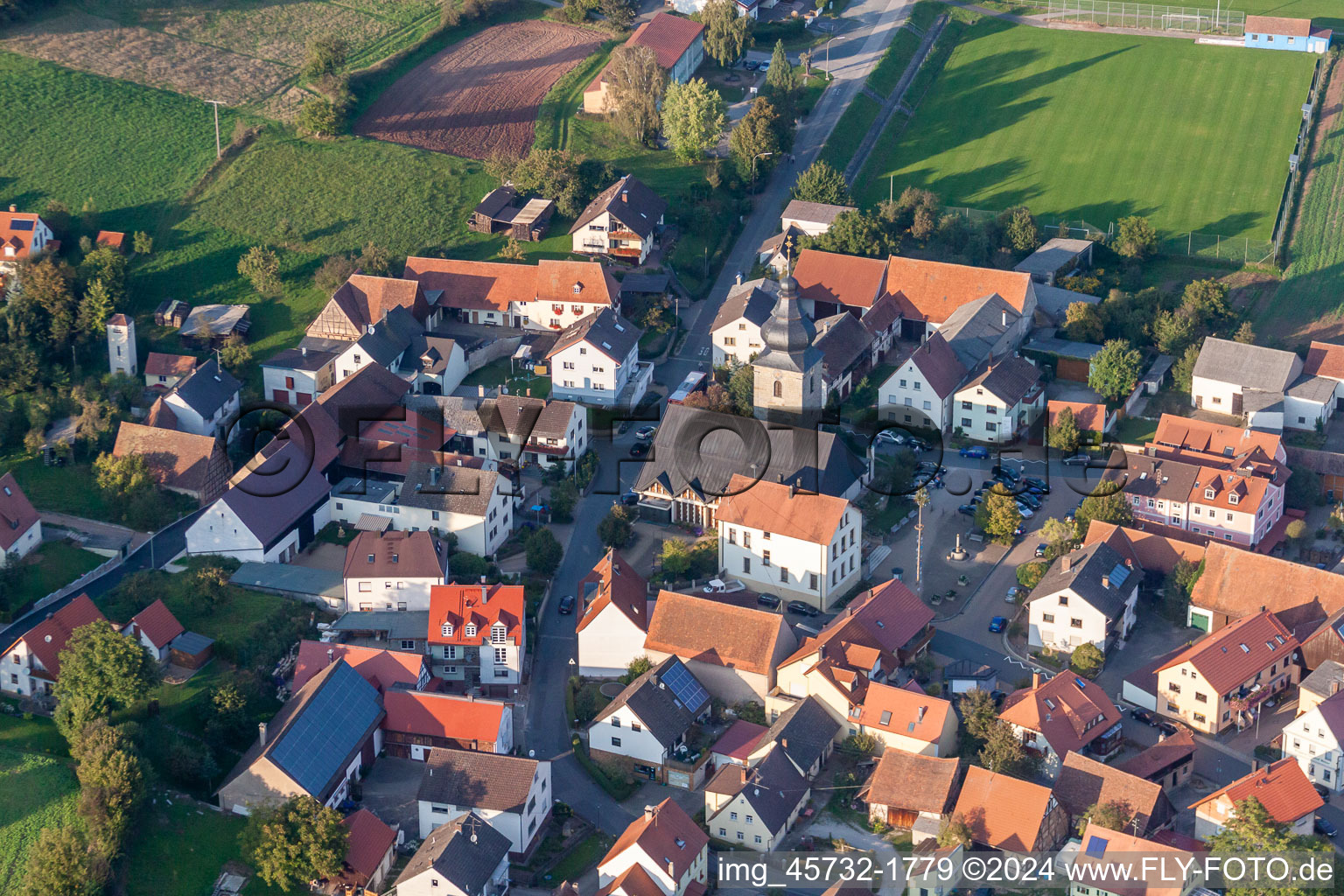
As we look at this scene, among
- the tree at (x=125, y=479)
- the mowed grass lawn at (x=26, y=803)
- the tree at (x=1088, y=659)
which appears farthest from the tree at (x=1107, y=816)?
the tree at (x=125, y=479)

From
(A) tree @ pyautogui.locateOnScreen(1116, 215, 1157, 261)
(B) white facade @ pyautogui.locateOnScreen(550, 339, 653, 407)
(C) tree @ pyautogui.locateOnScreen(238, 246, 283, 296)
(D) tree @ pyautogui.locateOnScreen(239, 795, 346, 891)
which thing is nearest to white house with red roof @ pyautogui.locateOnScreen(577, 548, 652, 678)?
(D) tree @ pyautogui.locateOnScreen(239, 795, 346, 891)

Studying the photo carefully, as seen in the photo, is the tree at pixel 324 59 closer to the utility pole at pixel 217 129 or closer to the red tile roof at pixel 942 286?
the utility pole at pixel 217 129

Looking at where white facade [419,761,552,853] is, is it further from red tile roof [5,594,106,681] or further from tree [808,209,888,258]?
tree [808,209,888,258]

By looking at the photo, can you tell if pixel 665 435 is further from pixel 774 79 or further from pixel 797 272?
pixel 774 79

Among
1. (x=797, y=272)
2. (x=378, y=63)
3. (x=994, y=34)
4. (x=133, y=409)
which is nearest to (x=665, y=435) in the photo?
(x=797, y=272)

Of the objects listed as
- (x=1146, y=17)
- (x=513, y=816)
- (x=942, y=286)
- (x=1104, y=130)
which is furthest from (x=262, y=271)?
(x=1146, y=17)

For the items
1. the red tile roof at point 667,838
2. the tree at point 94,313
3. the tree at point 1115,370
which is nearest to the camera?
the red tile roof at point 667,838

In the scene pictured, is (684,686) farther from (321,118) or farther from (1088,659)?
(321,118)
